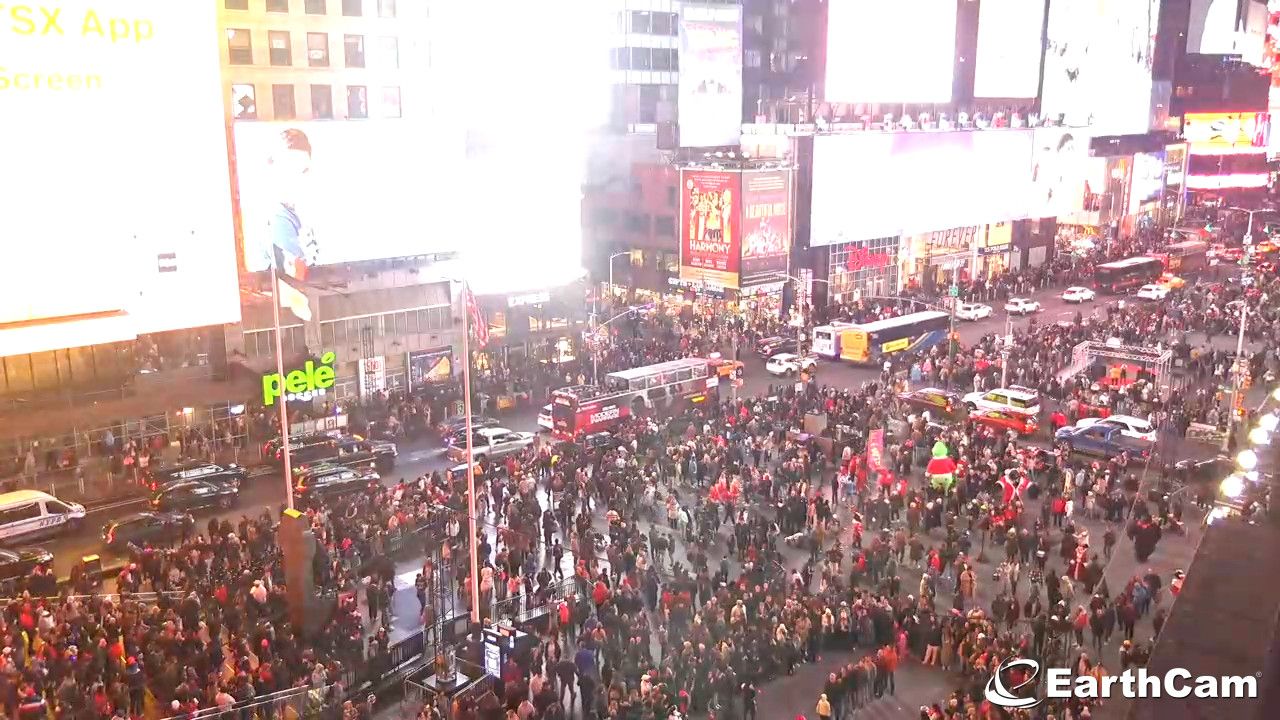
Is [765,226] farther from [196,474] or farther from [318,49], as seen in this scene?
[196,474]

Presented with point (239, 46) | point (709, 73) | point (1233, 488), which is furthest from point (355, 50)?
point (1233, 488)

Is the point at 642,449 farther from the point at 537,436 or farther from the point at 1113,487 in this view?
the point at 1113,487

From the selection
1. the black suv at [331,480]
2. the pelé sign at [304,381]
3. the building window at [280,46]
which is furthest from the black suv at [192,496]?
the building window at [280,46]

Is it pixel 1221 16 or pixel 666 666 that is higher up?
pixel 1221 16

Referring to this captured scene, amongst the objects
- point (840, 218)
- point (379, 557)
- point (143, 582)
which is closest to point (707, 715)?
point (379, 557)

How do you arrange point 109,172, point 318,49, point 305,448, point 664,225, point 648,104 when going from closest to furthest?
point 109,172
point 305,448
point 318,49
point 664,225
point 648,104
